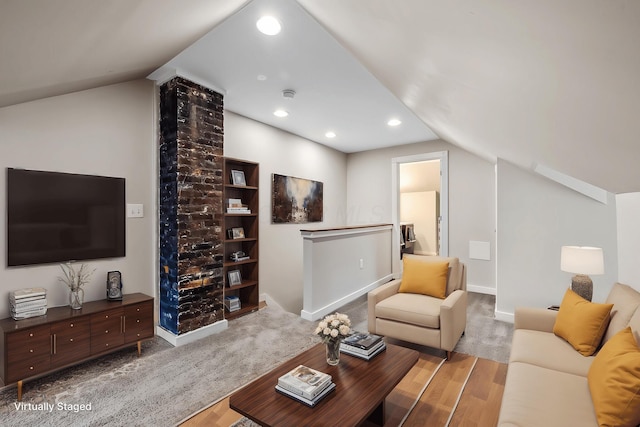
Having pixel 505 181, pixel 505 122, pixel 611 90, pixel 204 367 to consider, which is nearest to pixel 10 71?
pixel 204 367

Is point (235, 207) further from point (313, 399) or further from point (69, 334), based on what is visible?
point (313, 399)

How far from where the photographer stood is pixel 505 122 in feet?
5.93

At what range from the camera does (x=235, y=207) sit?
3.96m

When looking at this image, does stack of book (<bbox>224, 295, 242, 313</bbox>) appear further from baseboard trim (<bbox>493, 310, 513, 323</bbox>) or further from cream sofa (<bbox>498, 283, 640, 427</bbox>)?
baseboard trim (<bbox>493, 310, 513, 323</bbox>)

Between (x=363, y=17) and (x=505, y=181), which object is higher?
(x=363, y=17)

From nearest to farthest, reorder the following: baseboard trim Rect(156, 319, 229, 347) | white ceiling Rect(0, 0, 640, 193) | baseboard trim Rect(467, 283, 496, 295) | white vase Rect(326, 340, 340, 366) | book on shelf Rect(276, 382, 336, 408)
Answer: white ceiling Rect(0, 0, 640, 193) < book on shelf Rect(276, 382, 336, 408) < white vase Rect(326, 340, 340, 366) < baseboard trim Rect(156, 319, 229, 347) < baseboard trim Rect(467, 283, 496, 295)

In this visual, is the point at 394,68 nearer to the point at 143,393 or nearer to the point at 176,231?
the point at 176,231

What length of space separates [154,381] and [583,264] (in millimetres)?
3671

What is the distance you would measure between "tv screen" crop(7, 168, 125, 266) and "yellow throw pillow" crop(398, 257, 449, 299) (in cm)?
293

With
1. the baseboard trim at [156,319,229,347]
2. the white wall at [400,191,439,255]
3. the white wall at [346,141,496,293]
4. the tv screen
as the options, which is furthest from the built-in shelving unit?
the white wall at [400,191,439,255]

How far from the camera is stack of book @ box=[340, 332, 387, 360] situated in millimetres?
2006

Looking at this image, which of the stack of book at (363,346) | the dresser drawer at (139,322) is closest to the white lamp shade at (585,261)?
the stack of book at (363,346)

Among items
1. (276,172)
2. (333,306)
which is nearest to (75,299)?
(333,306)

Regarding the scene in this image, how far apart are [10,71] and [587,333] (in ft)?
12.6
